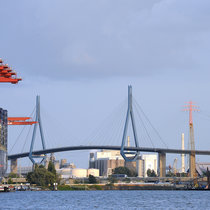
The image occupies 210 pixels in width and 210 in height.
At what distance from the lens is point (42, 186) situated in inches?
6083

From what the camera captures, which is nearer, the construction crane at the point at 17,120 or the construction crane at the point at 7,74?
the construction crane at the point at 7,74

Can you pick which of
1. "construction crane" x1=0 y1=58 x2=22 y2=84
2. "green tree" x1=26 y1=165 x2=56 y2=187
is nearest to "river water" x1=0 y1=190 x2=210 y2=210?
"construction crane" x1=0 y1=58 x2=22 y2=84

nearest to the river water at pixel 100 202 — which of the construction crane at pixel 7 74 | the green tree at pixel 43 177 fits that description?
the construction crane at pixel 7 74

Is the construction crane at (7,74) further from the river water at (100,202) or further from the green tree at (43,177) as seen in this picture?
the green tree at (43,177)

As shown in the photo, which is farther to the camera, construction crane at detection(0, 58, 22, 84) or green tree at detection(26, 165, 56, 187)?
green tree at detection(26, 165, 56, 187)

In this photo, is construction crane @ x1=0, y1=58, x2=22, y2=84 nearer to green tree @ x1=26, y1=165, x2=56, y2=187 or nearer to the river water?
the river water

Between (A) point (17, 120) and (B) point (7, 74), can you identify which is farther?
(A) point (17, 120)

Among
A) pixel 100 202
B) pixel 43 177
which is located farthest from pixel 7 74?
pixel 43 177

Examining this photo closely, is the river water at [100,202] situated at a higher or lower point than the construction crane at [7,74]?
lower

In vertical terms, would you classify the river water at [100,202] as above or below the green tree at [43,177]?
below

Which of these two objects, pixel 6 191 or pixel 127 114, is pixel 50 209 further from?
pixel 127 114

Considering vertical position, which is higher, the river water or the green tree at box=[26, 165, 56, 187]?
the green tree at box=[26, 165, 56, 187]

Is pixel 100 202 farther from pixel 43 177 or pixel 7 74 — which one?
pixel 43 177

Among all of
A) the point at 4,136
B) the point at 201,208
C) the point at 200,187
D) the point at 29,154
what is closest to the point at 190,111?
the point at 200,187
